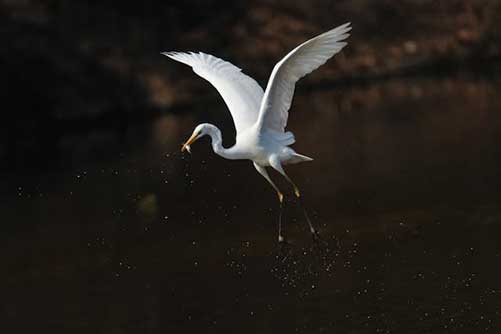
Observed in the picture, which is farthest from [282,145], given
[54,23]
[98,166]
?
[54,23]

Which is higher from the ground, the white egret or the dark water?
the white egret

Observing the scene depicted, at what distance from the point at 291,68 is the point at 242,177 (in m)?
7.16

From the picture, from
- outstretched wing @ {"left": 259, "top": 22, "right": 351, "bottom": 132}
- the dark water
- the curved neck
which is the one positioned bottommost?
the dark water

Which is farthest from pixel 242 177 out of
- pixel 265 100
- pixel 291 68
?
pixel 291 68

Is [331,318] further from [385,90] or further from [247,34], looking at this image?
[247,34]

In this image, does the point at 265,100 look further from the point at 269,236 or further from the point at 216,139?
the point at 269,236

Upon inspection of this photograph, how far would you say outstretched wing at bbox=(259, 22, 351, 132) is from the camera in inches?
340

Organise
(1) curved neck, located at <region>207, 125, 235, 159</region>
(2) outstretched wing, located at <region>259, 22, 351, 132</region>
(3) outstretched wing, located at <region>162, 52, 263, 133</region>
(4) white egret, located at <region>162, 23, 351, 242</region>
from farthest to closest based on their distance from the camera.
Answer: (3) outstretched wing, located at <region>162, 52, 263, 133</region>
(1) curved neck, located at <region>207, 125, 235, 159</region>
(4) white egret, located at <region>162, 23, 351, 242</region>
(2) outstretched wing, located at <region>259, 22, 351, 132</region>

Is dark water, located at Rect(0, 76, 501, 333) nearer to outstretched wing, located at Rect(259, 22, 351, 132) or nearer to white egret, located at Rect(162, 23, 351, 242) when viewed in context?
white egret, located at Rect(162, 23, 351, 242)

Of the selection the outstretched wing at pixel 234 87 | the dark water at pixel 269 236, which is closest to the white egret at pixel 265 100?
the outstretched wing at pixel 234 87

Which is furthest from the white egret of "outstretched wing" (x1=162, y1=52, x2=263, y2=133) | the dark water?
the dark water

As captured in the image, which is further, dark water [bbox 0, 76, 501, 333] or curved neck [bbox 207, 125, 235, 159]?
dark water [bbox 0, 76, 501, 333]

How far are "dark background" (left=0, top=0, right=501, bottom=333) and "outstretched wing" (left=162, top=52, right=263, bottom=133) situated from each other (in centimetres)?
154

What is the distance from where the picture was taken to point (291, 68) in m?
8.90
